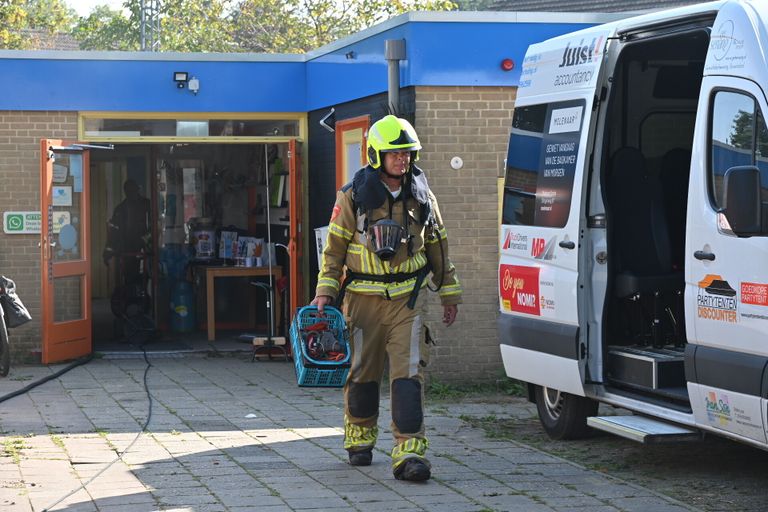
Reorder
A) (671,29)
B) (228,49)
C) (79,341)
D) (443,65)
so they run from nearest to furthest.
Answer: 1. (671,29)
2. (443,65)
3. (79,341)
4. (228,49)

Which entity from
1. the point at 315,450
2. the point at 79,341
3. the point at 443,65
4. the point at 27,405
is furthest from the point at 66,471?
the point at 79,341

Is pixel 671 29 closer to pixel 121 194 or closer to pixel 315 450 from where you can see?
→ pixel 315 450

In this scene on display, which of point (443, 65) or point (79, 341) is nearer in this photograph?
point (443, 65)

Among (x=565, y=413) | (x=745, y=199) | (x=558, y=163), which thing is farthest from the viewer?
(x=565, y=413)

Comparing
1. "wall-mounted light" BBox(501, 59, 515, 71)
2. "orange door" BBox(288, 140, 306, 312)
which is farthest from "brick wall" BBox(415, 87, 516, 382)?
"orange door" BBox(288, 140, 306, 312)

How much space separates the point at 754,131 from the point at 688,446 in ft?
9.44

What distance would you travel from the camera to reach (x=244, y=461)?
8469 millimetres

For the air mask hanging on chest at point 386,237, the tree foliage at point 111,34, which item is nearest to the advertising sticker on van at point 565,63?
the air mask hanging on chest at point 386,237

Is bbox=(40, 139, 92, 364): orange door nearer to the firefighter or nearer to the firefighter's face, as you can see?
the firefighter

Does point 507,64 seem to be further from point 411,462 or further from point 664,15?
point 411,462

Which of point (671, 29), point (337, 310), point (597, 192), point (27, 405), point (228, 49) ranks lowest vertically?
point (27, 405)

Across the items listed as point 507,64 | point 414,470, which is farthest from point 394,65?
point 414,470

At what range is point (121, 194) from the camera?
19500 millimetres

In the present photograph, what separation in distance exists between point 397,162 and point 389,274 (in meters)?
0.66
